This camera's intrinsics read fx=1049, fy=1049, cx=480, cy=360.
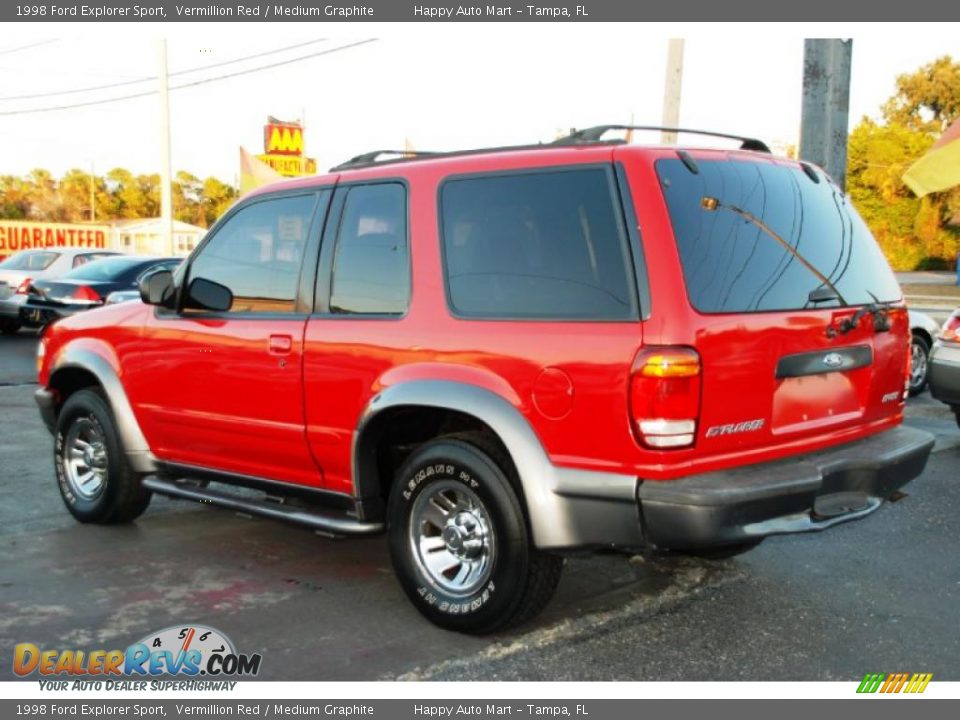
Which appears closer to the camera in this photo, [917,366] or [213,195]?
[917,366]

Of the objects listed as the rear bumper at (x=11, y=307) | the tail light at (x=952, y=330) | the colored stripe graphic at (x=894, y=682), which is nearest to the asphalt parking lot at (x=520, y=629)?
the colored stripe graphic at (x=894, y=682)

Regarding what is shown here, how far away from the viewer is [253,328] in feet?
16.4

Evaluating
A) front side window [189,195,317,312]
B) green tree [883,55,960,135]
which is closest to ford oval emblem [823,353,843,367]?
front side window [189,195,317,312]

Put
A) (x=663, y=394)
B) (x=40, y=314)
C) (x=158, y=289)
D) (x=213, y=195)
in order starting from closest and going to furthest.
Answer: (x=663, y=394)
(x=158, y=289)
(x=40, y=314)
(x=213, y=195)

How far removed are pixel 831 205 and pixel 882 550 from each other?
6.63ft

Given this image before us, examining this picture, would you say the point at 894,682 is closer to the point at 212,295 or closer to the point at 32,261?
the point at 212,295

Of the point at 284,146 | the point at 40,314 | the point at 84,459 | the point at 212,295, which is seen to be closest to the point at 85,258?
the point at 40,314

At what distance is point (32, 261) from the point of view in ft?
60.6

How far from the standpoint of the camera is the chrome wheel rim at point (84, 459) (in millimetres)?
6008

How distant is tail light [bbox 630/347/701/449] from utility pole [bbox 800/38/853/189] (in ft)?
19.7

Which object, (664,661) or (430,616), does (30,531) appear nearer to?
(430,616)

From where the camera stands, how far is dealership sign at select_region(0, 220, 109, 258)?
45.2 m

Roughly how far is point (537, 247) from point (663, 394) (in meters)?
0.82

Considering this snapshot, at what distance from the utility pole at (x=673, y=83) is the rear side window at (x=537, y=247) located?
33.3 feet
